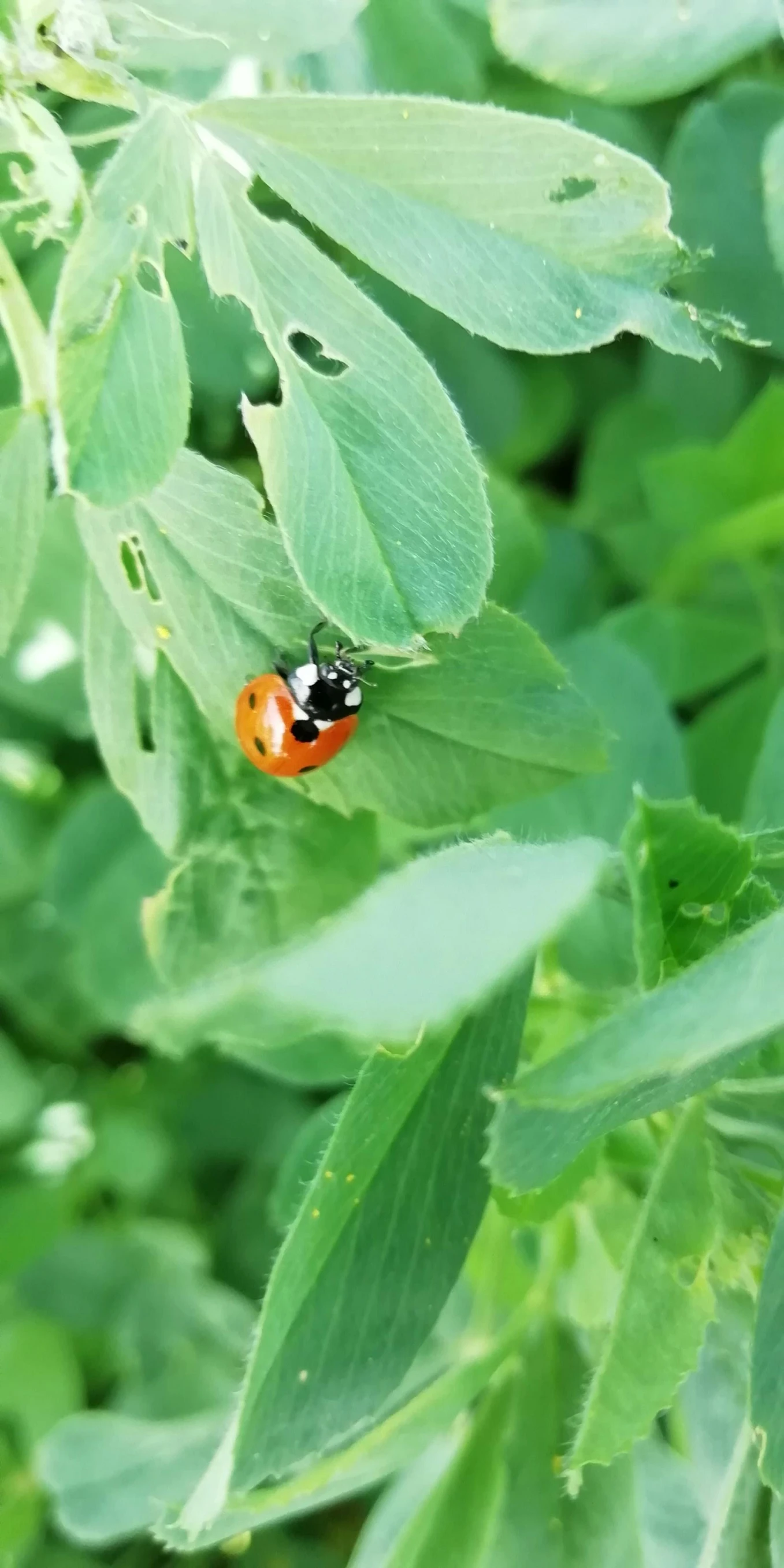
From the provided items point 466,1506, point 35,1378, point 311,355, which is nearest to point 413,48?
point 311,355

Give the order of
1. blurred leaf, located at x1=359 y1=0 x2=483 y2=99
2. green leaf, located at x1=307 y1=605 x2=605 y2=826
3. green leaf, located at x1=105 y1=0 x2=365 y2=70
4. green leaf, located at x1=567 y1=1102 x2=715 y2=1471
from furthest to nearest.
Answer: blurred leaf, located at x1=359 y1=0 x2=483 y2=99, green leaf, located at x1=307 y1=605 x2=605 y2=826, green leaf, located at x1=105 y1=0 x2=365 y2=70, green leaf, located at x1=567 y1=1102 x2=715 y2=1471

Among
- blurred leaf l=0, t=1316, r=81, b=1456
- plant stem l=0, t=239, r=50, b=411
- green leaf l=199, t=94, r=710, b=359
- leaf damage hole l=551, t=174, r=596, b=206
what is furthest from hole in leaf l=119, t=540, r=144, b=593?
blurred leaf l=0, t=1316, r=81, b=1456

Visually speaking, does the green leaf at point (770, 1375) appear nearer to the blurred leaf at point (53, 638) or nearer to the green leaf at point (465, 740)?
the green leaf at point (465, 740)

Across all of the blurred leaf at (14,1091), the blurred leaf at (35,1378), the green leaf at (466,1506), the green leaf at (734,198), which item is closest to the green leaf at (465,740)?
the green leaf at (466,1506)

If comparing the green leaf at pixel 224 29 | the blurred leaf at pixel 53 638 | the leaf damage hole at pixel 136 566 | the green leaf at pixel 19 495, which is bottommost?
the blurred leaf at pixel 53 638

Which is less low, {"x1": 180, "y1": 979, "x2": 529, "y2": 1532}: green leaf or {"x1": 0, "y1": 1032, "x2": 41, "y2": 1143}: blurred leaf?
{"x1": 180, "y1": 979, "x2": 529, "y2": 1532}: green leaf

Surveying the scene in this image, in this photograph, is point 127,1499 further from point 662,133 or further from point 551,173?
point 662,133

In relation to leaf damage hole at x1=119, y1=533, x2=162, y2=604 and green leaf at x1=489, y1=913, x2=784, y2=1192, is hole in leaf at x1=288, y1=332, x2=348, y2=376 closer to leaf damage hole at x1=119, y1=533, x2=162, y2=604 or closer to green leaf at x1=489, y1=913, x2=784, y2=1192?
leaf damage hole at x1=119, y1=533, x2=162, y2=604
